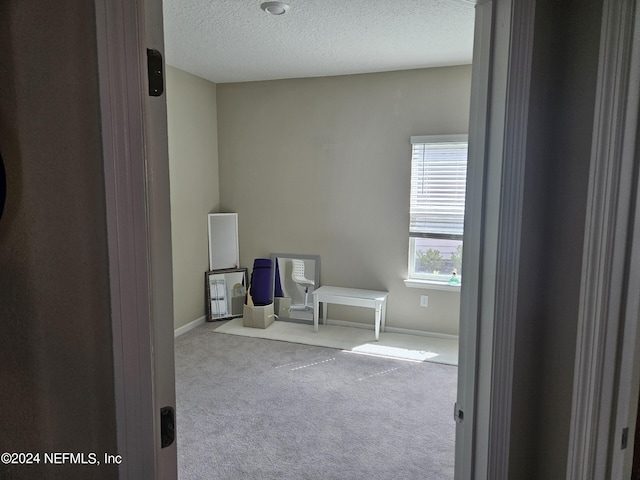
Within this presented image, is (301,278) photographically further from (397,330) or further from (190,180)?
(190,180)

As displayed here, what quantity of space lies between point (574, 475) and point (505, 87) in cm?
103

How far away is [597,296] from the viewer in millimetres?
999

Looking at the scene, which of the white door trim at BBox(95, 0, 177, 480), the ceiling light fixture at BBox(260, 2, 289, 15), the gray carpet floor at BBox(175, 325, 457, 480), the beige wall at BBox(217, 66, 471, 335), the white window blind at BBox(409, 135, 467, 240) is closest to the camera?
the white door trim at BBox(95, 0, 177, 480)

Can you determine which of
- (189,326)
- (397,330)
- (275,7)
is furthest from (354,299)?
(275,7)

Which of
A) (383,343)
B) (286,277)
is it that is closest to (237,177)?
(286,277)

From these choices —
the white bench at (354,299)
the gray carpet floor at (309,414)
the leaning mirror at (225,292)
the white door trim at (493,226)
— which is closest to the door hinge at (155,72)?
the white door trim at (493,226)

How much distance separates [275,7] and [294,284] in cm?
294

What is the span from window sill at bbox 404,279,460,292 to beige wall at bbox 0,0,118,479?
370cm

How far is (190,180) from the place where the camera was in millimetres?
4441

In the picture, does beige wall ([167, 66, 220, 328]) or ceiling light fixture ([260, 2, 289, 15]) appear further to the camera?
beige wall ([167, 66, 220, 328])

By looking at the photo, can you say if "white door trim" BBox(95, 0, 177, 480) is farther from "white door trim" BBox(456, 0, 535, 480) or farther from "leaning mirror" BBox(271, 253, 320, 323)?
"leaning mirror" BBox(271, 253, 320, 323)

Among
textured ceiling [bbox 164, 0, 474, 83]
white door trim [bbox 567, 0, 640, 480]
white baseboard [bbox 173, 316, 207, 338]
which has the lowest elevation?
white baseboard [bbox 173, 316, 207, 338]

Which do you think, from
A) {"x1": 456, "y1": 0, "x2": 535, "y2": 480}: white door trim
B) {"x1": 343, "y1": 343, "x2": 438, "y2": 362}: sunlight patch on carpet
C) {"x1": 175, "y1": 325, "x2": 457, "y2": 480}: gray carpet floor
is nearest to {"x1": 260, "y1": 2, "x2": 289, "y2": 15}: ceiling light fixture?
{"x1": 456, "y1": 0, "x2": 535, "y2": 480}: white door trim

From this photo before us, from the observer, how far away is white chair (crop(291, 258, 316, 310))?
15.6 feet
